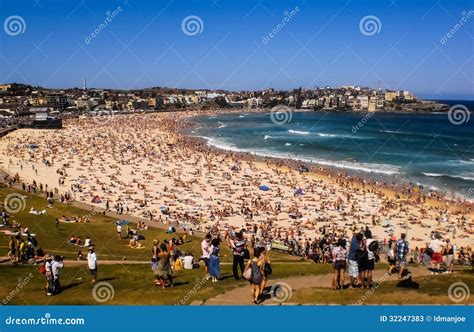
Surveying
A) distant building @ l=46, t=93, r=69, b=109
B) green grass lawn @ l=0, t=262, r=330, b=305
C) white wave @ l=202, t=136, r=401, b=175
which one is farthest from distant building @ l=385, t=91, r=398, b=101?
green grass lawn @ l=0, t=262, r=330, b=305

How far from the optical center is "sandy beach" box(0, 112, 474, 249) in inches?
942

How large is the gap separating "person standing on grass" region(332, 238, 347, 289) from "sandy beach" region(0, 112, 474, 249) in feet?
19.0

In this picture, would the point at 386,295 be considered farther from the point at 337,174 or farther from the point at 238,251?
the point at 337,174

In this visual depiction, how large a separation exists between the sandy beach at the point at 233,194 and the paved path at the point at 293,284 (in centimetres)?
429

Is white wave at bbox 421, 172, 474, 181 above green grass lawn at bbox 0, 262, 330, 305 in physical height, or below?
above

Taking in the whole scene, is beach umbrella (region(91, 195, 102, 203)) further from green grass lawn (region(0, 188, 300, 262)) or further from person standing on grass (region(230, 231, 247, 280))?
person standing on grass (region(230, 231, 247, 280))

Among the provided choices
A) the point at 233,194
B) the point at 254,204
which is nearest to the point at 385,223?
the point at 254,204

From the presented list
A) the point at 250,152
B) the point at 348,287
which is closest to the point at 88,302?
the point at 348,287

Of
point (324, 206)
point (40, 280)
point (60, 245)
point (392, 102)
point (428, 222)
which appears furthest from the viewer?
point (392, 102)

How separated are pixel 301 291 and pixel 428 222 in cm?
1881

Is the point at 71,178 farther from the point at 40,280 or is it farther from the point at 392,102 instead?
the point at 392,102

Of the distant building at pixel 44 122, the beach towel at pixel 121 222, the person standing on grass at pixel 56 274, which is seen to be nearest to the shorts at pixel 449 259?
the person standing on grass at pixel 56 274

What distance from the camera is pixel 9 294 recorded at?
29.1 ft

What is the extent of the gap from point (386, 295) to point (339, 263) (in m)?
0.95
